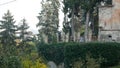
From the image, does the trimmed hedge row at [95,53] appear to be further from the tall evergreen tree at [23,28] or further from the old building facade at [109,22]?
the tall evergreen tree at [23,28]

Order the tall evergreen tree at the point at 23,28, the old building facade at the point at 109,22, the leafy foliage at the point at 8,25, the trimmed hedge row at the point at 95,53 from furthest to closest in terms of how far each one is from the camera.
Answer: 1. the tall evergreen tree at the point at 23,28
2. the leafy foliage at the point at 8,25
3. the old building facade at the point at 109,22
4. the trimmed hedge row at the point at 95,53

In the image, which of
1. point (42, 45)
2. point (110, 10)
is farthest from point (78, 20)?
point (110, 10)

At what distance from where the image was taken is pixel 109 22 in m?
48.6

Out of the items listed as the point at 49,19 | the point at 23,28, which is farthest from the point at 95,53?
the point at 23,28

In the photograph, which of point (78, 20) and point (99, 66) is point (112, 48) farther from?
point (78, 20)

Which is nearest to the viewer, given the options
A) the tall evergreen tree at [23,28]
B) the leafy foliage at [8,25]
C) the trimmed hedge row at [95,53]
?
the trimmed hedge row at [95,53]

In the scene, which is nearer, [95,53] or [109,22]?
[95,53]

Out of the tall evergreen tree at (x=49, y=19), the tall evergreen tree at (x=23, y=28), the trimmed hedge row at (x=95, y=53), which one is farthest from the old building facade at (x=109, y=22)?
the tall evergreen tree at (x=23, y=28)

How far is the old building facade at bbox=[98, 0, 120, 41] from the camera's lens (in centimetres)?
4808

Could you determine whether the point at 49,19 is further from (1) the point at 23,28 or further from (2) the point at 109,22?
(2) the point at 109,22

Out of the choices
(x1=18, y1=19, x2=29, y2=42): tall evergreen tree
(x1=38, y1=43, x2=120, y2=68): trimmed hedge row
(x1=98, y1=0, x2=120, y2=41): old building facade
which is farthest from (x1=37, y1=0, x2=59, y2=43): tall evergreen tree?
(x1=38, y1=43, x2=120, y2=68): trimmed hedge row

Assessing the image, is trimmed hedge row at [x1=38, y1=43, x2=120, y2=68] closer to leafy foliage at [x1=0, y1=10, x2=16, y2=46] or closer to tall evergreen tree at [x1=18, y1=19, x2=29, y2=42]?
leafy foliage at [x1=0, y1=10, x2=16, y2=46]

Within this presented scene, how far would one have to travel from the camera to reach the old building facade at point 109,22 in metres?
48.1

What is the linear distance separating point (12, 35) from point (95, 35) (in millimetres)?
22030
